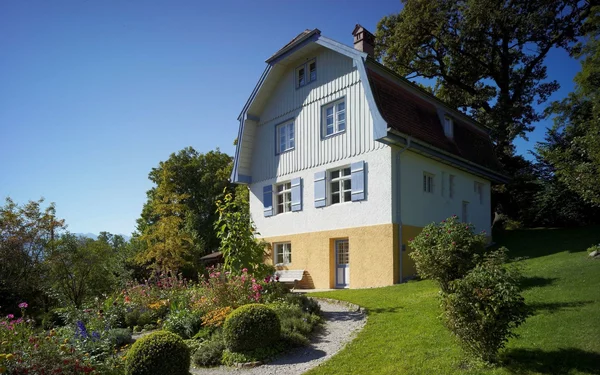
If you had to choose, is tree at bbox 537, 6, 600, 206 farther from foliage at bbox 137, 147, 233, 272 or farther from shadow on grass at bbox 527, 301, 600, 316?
foliage at bbox 137, 147, 233, 272

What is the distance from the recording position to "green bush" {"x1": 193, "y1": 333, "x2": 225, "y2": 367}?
8195 millimetres

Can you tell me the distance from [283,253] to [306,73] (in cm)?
812

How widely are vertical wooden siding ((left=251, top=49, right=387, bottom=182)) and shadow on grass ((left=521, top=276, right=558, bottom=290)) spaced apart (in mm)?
6577

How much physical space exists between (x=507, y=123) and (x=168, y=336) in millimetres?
22671

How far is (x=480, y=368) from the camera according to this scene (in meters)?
6.08

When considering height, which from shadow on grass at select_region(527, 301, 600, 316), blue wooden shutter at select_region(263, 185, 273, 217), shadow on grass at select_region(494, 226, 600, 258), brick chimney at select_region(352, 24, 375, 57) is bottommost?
shadow on grass at select_region(527, 301, 600, 316)

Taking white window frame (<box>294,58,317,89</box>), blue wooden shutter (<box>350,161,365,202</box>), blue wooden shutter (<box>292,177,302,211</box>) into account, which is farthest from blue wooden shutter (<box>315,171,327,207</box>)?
white window frame (<box>294,58,317,89</box>)

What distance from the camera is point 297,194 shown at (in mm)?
18516

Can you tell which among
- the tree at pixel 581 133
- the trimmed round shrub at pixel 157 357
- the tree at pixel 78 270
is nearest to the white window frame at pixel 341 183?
the tree at pixel 581 133

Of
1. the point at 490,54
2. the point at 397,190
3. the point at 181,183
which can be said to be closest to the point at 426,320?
the point at 397,190

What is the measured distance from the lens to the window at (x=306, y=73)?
1844cm

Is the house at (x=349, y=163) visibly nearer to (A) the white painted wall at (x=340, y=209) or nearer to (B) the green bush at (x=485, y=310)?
(A) the white painted wall at (x=340, y=209)

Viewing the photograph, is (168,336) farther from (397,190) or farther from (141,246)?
(141,246)

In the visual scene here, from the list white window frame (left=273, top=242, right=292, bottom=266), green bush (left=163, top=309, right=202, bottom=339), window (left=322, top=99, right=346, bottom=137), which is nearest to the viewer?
A: green bush (left=163, top=309, right=202, bottom=339)
